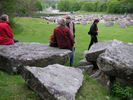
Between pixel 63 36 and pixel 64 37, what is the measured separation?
52 millimetres

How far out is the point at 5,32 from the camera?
29.4 feet

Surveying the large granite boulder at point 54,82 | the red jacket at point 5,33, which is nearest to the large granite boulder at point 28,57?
the red jacket at point 5,33

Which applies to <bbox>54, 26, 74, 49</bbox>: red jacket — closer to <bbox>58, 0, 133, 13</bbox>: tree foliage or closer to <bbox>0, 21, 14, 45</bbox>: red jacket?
<bbox>0, 21, 14, 45</bbox>: red jacket

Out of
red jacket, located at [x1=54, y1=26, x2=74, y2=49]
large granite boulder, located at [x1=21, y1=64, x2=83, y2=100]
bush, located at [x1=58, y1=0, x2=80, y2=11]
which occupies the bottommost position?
bush, located at [x1=58, y1=0, x2=80, y2=11]

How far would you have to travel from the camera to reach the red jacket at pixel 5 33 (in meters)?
8.84

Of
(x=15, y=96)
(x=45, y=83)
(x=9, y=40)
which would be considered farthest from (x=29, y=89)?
(x=9, y=40)

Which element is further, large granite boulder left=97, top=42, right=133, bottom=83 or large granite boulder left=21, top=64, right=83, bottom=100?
large granite boulder left=97, top=42, right=133, bottom=83

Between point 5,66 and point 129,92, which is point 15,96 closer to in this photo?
point 5,66

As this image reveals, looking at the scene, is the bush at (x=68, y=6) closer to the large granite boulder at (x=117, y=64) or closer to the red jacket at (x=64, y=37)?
the red jacket at (x=64, y=37)

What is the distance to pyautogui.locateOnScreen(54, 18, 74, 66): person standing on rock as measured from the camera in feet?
28.0

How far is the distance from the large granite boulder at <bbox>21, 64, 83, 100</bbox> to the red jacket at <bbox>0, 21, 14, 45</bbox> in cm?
291

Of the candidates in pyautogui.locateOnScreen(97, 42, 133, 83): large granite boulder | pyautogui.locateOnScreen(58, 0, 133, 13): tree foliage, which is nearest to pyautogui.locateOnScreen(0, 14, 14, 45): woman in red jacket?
pyautogui.locateOnScreen(97, 42, 133, 83): large granite boulder

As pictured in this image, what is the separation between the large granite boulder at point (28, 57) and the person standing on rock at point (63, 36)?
284 millimetres

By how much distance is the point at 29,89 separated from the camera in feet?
21.6
